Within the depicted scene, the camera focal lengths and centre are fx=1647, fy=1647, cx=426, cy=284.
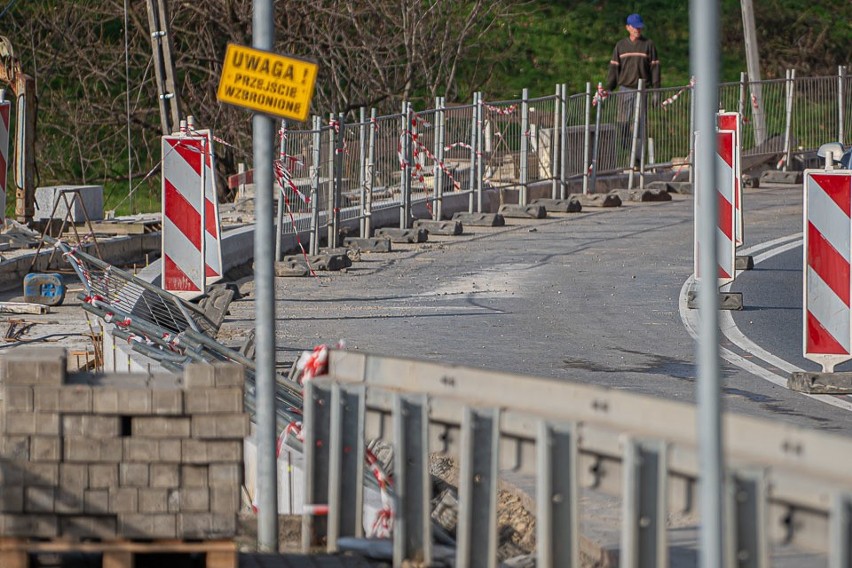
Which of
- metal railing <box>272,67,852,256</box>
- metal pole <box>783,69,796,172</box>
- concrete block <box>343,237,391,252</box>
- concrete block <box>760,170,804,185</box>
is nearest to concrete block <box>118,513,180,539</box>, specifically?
metal railing <box>272,67,852,256</box>

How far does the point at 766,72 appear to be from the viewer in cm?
4381

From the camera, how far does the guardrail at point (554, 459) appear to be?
4.67m

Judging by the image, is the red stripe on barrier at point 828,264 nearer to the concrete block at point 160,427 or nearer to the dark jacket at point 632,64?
the concrete block at point 160,427

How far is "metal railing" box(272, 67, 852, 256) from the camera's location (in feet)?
61.6

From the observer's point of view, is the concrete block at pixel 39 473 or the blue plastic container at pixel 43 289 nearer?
the concrete block at pixel 39 473

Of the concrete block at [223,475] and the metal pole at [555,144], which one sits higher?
the metal pole at [555,144]

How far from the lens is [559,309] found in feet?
48.0

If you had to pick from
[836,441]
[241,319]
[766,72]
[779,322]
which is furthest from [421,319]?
[766,72]

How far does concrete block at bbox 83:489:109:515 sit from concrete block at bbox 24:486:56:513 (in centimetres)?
12

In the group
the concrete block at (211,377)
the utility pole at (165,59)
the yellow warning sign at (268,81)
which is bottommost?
the concrete block at (211,377)

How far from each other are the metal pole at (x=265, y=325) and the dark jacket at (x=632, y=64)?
19.6 metres

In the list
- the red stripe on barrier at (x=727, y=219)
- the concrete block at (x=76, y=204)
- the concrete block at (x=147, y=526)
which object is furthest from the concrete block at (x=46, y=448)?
the concrete block at (x=76, y=204)

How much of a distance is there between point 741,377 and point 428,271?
22.0 feet

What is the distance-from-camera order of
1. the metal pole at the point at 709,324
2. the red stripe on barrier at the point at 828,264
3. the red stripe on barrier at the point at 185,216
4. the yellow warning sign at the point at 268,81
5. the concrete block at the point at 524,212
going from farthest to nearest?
the concrete block at the point at 524,212 < the red stripe on barrier at the point at 185,216 < the red stripe on barrier at the point at 828,264 < the yellow warning sign at the point at 268,81 < the metal pole at the point at 709,324
